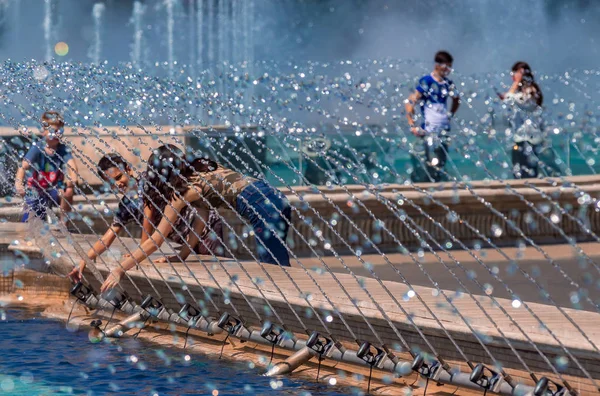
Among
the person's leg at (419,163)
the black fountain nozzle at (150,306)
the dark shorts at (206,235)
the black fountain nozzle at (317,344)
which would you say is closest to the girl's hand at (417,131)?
the person's leg at (419,163)

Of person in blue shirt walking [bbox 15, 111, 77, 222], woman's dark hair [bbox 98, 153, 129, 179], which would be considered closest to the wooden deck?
woman's dark hair [bbox 98, 153, 129, 179]

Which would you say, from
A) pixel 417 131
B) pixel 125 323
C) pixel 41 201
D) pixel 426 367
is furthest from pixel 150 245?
pixel 417 131

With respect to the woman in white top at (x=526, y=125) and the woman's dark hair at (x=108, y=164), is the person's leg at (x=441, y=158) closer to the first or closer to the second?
the woman in white top at (x=526, y=125)

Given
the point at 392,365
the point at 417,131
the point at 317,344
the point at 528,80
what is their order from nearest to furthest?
the point at 392,365 → the point at 317,344 → the point at 417,131 → the point at 528,80

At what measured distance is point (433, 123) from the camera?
40.9ft

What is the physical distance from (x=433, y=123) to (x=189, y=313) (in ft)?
18.0

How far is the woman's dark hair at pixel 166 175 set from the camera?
750 centimetres

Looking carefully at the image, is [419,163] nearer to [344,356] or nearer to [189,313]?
[189,313]

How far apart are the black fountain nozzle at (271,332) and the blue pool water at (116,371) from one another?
197 millimetres

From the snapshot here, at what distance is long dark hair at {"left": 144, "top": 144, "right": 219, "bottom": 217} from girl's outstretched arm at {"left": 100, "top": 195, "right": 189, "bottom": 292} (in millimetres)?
63

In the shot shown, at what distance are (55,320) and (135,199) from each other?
0.92 meters

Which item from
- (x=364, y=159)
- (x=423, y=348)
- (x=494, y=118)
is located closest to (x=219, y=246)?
(x=423, y=348)

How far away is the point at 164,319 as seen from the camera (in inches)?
299

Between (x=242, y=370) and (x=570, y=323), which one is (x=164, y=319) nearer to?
(x=242, y=370)
